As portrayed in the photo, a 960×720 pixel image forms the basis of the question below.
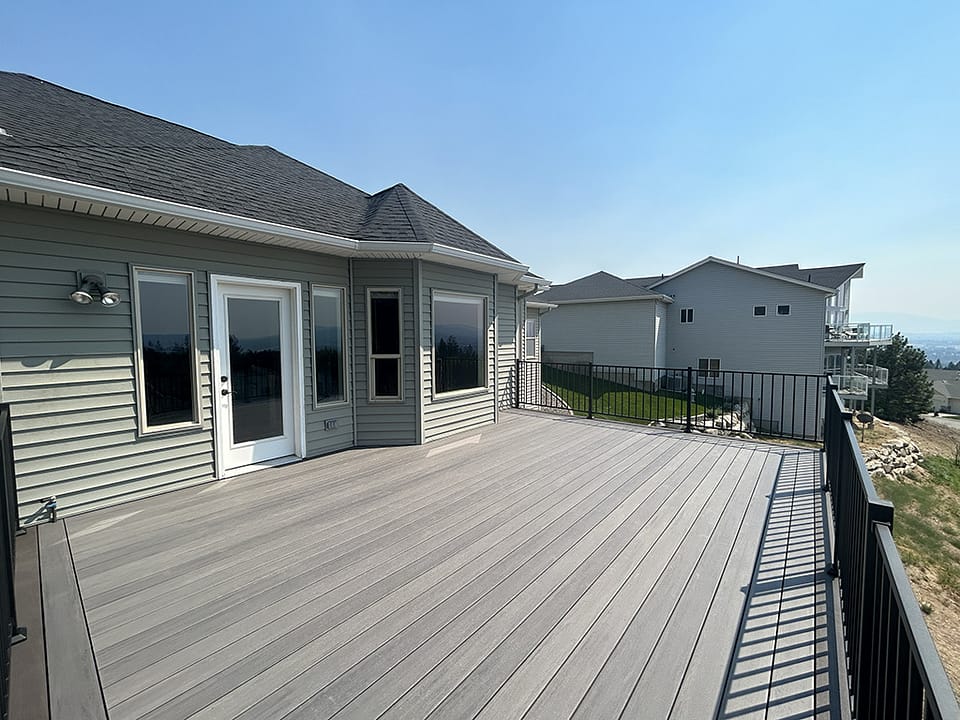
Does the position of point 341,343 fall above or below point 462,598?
above

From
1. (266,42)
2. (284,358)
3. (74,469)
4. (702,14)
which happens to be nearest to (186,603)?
(74,469)

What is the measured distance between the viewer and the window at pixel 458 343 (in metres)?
5.60

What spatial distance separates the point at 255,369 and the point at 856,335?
25.4 metres

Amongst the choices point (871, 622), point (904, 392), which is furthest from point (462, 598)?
point (904, 392)

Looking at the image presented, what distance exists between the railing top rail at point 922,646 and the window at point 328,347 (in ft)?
15.7

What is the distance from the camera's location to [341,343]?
5.13 metres

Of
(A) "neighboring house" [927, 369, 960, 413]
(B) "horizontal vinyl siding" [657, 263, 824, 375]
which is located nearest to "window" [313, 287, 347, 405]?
(B) "horizontal vinyl siding" [657, 263, 824, 375]

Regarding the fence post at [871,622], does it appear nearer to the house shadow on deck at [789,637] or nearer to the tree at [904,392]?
the house shadow on deck at [789,637]

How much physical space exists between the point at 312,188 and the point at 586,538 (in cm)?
564

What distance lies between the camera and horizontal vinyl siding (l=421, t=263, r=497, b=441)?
17.5ft

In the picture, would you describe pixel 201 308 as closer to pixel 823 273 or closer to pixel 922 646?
pixel 922 646

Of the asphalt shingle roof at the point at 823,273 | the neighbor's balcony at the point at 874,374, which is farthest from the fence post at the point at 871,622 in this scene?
the neighbor's balcony at the point at 874,374

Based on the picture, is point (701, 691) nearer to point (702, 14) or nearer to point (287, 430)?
point (287, 430)

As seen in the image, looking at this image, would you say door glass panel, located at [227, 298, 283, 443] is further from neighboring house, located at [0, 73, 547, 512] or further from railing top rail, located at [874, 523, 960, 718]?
railing top rail, located at [874, 523, 960, 718]
